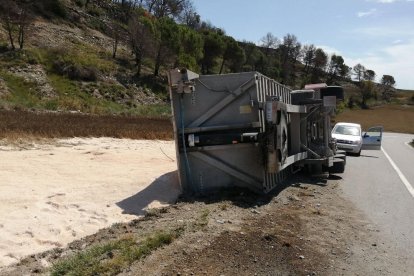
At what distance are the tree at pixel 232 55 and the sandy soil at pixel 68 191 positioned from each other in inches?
2777

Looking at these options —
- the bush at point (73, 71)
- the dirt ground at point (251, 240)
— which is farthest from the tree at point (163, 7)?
the dirt ground at point (251, 240)

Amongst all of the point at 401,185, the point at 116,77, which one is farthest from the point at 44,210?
the point at 116,77

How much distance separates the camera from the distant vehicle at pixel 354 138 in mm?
22844

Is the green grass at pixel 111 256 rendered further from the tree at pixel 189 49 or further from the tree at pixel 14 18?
the tree at pixel 189 49

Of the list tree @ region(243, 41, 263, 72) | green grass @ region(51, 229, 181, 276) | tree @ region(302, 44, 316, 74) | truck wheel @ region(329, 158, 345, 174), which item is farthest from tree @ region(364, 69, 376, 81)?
green grass @ region(51, 229, 181, 276)

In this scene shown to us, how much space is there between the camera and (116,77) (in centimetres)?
5559

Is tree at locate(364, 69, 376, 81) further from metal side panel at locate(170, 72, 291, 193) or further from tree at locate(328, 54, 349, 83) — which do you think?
metal side panel at locate(170, 72, 291, 193)

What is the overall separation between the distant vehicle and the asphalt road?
4597 mm

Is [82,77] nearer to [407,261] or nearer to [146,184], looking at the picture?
[146,184]

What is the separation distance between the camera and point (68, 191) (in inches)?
375

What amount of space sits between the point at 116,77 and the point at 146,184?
46.4 m

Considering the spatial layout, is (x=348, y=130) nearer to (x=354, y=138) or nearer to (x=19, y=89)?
(x=354, y=138)

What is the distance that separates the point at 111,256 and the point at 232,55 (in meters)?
81.3

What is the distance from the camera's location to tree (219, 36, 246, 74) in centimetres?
8494
